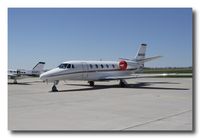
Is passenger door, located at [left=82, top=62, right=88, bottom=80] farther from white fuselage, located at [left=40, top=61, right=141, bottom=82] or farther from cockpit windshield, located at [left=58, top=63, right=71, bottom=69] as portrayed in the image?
cockpit windshield, located at [left=58, top=63, right=71, bottom=69]

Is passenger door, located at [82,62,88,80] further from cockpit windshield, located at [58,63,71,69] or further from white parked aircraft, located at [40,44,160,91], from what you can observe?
cockpit windshield, located at [58,63,71,69]

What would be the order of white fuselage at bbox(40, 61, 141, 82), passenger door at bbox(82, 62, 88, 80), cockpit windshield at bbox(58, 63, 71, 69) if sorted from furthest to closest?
passenger door at bbox(82, 62, 88, 80) → cockpit windshield at bbox(58, 63, 71, 69) → white fuselage at bbox(40, 61, 141, 82)

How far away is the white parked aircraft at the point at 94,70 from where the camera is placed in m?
21.6

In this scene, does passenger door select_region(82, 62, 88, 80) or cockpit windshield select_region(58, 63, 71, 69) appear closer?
cockpit windshield select_region(58, 63, 71, 69)

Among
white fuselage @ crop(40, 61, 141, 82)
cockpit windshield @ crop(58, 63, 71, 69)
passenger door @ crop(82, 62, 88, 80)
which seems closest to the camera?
white fuselage @ crop(40, 61, 141, 82)

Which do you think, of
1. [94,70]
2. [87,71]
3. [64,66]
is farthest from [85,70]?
[64,66]

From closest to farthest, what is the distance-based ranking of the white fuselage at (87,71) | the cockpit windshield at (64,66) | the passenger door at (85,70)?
the white fuselage at (87,71) → the cockpit windshield at (64,66) → the passenger door at (85,70)

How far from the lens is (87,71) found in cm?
2528

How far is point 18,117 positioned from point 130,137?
397cm

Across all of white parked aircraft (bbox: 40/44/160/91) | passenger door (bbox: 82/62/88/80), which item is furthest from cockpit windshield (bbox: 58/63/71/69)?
passenger door (bbox: 82/62/88/80)

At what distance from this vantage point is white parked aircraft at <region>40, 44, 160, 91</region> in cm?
2156

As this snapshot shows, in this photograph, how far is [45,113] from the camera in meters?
10.9

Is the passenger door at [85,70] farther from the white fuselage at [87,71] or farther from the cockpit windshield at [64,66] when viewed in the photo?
the cockpit windshield at [64,66]

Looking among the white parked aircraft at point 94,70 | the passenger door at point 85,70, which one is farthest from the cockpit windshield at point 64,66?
the passenger door at point 85,70
